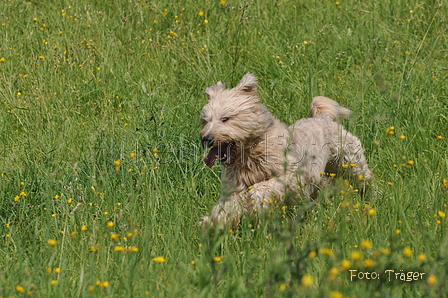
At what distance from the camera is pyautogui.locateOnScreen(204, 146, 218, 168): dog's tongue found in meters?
4.57

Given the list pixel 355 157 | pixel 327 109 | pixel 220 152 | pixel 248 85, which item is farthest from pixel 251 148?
Result: pixel 327 109

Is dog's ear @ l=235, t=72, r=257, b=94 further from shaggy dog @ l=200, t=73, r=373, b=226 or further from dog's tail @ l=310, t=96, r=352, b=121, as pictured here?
dog's tail @ l=310, t=96, r=352, b=121

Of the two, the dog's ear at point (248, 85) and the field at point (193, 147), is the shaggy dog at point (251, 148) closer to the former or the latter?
the dog's ear at point (248, 85)

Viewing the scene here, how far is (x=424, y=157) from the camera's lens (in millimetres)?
5035

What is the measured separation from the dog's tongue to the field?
0.88 ft

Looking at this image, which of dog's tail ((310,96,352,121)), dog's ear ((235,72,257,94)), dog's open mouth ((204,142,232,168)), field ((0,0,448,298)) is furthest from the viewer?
dog's tail ((310,96,352,121))

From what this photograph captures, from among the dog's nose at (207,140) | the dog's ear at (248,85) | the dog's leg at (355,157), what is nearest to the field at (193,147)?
the dog's leg at (355,157)

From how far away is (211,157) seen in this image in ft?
15.2

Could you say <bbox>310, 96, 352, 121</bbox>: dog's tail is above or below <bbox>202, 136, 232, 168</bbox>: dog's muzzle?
above

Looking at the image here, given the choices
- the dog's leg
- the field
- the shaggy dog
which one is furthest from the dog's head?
the dog's leg

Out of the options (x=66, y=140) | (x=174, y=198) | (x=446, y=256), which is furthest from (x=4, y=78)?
(x=446, y=256)

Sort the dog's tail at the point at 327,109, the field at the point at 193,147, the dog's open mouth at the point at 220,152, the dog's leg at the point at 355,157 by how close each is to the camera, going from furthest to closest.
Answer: the dog's tail at the point at 327,109, the dog's leg at the point at 355,157, the dog's open mouth at the point at 220,152, the field at the point at 193,147

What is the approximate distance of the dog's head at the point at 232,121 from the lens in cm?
459

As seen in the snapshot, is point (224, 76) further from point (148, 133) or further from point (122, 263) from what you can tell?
point (122, 263)
